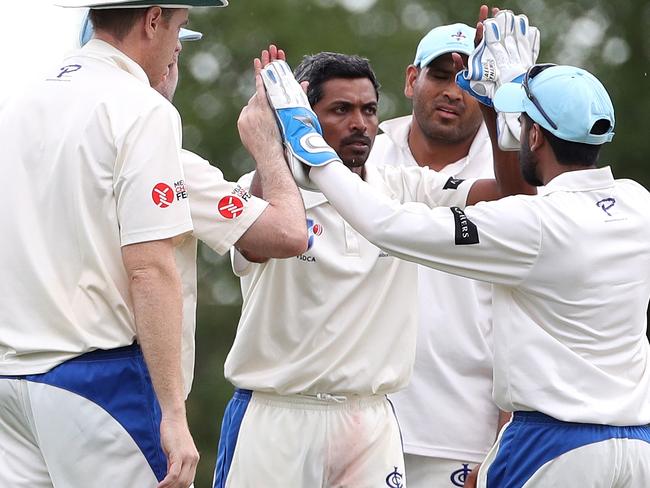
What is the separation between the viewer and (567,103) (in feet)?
18.2

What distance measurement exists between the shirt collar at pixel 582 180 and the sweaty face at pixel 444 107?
57.4 inches

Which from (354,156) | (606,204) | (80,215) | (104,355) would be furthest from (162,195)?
(606,204)

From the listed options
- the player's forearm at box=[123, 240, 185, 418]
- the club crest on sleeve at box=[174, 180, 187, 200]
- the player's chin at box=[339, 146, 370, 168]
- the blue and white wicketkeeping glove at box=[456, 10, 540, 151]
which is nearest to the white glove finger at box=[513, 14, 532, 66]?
the blue and white wicketkeeping glove at box=[456, 10, 540, 151]

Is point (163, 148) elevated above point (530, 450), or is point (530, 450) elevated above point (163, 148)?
point (163, 148)

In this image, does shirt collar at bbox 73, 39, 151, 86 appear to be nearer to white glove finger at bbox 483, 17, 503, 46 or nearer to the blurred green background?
white glove finger at bbox 483, 17, 503, 46

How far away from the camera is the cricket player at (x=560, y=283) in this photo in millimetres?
5406

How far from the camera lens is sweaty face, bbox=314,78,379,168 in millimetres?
6180

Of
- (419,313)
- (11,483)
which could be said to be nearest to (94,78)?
(11,483)

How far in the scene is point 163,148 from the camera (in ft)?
15.5

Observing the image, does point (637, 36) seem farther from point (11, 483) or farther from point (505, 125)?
point (11, 483)

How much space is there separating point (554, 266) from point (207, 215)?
124 centimetres

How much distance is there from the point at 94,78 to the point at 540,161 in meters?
1.74

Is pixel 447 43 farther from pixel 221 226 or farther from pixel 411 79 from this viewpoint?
pixel 221 226

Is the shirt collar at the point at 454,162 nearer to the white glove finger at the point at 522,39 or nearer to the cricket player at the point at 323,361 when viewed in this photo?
the white glove finger at the point at 522,39
